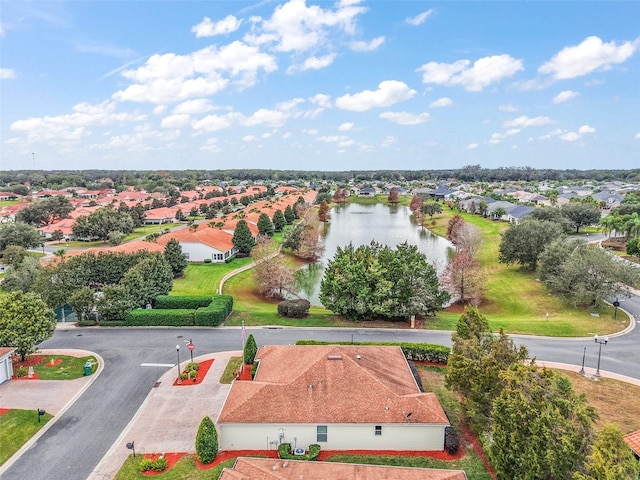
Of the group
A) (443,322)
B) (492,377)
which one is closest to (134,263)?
(443,322)

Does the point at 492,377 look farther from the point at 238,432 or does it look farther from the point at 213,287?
the point at 213,287

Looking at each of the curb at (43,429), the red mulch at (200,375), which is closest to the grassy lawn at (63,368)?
the curb at (43,429)

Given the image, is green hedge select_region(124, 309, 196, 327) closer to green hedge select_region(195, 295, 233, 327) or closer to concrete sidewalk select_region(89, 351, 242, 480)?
green hedge select_region(195, 295, 233, 327)

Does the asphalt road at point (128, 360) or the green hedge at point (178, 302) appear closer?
the asphalt road at point (128, 360)

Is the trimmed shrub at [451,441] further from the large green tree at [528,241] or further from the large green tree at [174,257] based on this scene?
the large green tree at [174,257]

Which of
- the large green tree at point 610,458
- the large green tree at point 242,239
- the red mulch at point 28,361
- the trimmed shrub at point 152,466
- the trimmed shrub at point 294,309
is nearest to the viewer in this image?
the large green tree at point 610,458

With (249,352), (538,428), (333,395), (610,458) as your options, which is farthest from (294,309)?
(610,458)
